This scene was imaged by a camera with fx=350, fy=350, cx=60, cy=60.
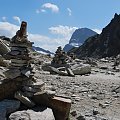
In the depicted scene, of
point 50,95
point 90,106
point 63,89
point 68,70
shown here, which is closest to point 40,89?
point 50,95

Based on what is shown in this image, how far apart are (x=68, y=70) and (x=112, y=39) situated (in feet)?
470

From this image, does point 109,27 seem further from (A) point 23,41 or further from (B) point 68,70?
(A) point 23,41

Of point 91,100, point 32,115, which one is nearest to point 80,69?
point 91,100

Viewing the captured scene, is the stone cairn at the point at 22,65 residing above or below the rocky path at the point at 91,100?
above

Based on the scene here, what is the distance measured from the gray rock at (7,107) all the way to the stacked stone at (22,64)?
74cm

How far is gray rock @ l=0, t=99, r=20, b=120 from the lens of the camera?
12.6 metres

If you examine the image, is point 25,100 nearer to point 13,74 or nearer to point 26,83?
point 26,83

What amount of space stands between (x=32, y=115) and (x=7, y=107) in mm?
1113

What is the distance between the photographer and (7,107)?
12898 mm

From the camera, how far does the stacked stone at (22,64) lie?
548 inches

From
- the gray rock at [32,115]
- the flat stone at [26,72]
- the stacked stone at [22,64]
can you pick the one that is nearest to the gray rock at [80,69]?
the stacked stone at [22,64]

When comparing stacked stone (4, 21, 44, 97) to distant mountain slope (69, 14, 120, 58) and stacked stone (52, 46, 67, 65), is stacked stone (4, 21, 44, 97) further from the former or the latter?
distant mountain slope (69, 14, 120, 58)

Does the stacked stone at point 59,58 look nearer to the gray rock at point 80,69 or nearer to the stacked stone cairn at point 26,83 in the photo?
the gray rock at point 80,69

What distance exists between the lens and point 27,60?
48.1 feet
